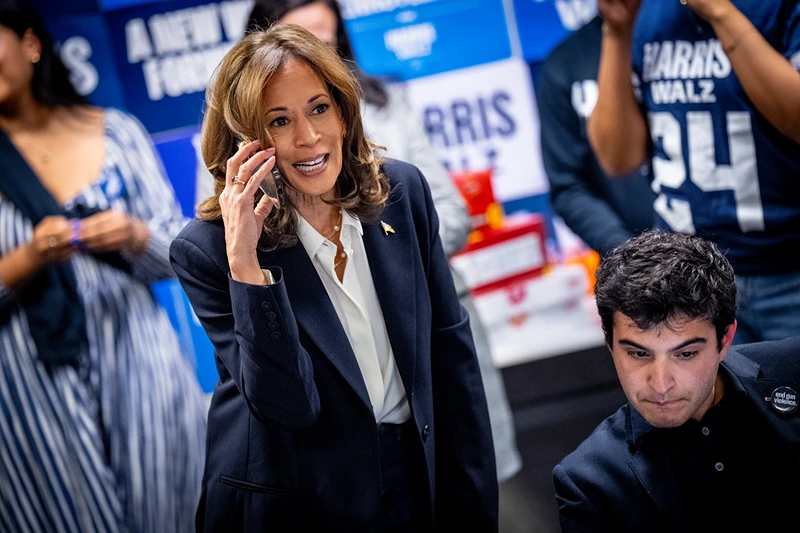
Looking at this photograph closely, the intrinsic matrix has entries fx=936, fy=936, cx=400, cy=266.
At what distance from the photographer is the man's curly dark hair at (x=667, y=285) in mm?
1725

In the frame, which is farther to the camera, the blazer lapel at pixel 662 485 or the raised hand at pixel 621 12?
the raised hand at pixel 621 12

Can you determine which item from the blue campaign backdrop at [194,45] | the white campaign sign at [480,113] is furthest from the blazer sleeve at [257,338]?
the white campaign sign at [480,113]

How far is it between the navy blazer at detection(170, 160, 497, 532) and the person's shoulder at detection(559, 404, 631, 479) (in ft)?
1.06

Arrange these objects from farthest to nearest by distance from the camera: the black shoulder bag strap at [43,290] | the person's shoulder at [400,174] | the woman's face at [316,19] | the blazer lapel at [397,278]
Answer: the black shoulder bag strap at [43,290] < the woman's face at [316,19] < the person's shoulder at [400,174] < the blazer lapel at [397,278]

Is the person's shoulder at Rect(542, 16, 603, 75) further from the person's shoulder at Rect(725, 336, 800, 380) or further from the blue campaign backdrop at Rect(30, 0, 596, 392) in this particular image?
the person's shoulder at Rect(725, 336, 800, 380)

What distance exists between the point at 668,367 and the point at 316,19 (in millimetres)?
1741

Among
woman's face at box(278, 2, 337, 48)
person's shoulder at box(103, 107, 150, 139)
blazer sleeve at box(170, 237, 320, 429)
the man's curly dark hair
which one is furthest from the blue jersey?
person's shoulder at box(103, 107, 150, 139)

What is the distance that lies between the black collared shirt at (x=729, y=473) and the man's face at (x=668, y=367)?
6 centimetres

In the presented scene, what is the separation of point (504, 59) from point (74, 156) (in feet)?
6.29

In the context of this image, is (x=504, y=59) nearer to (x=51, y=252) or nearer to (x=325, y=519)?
(x=51, y=252)

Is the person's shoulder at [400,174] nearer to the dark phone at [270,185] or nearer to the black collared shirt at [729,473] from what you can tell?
the dark phone at [270,185]

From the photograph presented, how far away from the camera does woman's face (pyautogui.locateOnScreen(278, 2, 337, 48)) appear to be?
9.62 ft

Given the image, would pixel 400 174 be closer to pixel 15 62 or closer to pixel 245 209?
pixel 245 209

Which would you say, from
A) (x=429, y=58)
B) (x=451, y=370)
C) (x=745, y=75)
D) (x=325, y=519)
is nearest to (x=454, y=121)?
(x=429, y=58)
